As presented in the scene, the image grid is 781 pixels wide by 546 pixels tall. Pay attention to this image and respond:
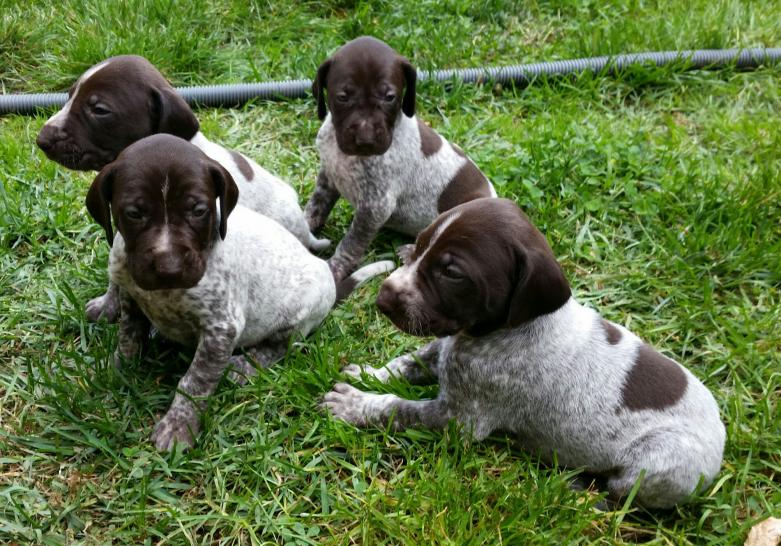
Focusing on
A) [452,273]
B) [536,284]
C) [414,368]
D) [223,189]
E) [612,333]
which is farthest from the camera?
[414,368]

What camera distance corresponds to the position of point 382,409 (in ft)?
15.9

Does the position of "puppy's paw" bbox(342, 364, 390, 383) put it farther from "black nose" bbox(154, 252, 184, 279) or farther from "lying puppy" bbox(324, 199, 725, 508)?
"black nose" bbox(154, 252, 184, 279)

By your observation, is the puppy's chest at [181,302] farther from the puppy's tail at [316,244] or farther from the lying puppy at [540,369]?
the puppy's tail at [316,244]

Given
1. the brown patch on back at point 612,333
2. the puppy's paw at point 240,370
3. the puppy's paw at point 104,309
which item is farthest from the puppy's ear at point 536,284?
the puppy's paw at point 104,309

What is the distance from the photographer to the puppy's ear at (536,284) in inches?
159

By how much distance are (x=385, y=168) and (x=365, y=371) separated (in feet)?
5.86

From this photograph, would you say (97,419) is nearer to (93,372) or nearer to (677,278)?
(93,372)

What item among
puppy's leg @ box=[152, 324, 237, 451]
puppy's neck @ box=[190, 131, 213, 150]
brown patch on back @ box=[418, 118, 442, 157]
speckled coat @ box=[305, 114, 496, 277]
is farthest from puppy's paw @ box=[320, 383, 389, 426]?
brown patch on back @ box=[418, 118, 442, 157]

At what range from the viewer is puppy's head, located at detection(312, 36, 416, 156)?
5.77 m

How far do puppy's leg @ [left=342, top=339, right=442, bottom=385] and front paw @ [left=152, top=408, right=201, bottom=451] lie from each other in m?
1.05

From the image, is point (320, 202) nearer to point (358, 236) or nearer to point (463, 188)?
point (358, 236)

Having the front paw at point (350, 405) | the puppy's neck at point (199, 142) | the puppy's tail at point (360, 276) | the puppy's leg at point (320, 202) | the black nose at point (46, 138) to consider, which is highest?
the black nose at point (46, 138)

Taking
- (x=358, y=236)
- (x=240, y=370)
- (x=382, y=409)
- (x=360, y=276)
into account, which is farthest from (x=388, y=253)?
(x=382, y=409)

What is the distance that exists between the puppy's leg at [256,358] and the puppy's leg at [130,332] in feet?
1.86
